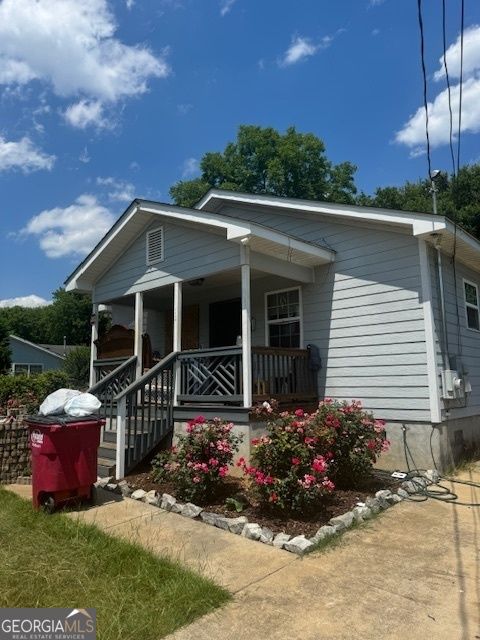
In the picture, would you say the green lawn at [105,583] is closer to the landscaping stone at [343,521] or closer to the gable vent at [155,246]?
the landscaping stone at [343,521]

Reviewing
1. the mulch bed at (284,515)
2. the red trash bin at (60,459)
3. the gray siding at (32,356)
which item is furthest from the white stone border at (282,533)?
the gray siding at (32,356)

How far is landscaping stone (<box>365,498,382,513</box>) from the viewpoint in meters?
5.07

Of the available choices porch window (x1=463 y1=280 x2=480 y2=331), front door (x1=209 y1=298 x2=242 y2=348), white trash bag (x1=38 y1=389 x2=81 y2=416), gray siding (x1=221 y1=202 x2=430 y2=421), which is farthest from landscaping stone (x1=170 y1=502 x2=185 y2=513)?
porch window (x1=463 y1=280 x2=480 y2=331)

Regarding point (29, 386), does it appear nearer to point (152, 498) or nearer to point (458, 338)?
point (152, 498)

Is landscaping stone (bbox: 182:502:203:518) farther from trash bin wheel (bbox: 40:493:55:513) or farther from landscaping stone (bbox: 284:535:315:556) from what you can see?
trash bin wheel (bbox: 40:493:55:513)

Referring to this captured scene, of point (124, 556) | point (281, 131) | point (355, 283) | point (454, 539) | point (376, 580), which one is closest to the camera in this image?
point (376, 580)

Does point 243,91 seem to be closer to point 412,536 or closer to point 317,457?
point 317,457

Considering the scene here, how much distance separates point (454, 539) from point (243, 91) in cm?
987

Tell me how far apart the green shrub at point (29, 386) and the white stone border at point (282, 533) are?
5.41 m

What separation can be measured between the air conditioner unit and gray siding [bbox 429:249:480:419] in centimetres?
9

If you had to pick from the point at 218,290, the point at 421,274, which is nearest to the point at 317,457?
the point at 421,274

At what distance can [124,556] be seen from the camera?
151 inches

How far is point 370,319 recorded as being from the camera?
7.67m

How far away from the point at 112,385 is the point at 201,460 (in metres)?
3.89
